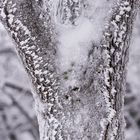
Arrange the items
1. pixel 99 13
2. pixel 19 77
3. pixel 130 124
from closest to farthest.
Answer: pixel 99 13 < pixel 19 77 < pixel 130 124

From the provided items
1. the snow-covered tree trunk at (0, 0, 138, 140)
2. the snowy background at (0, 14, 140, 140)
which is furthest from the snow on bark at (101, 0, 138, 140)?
the snowy background at (0, 14, 140, 140)

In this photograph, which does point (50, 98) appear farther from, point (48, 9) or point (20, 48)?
point (48, 9)

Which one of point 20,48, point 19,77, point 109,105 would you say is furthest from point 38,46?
point 19,77

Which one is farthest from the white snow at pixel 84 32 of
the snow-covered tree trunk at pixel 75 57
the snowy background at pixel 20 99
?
the snowy background at pixel 20 99

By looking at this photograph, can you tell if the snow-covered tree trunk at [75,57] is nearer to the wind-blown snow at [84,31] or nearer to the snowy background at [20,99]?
the wind-blown snow at [84,31]

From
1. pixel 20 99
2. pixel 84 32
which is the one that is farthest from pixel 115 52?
pixel 20 99

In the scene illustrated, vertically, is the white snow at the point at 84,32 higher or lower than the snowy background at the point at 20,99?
lower

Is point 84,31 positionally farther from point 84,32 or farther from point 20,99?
point 20,99
